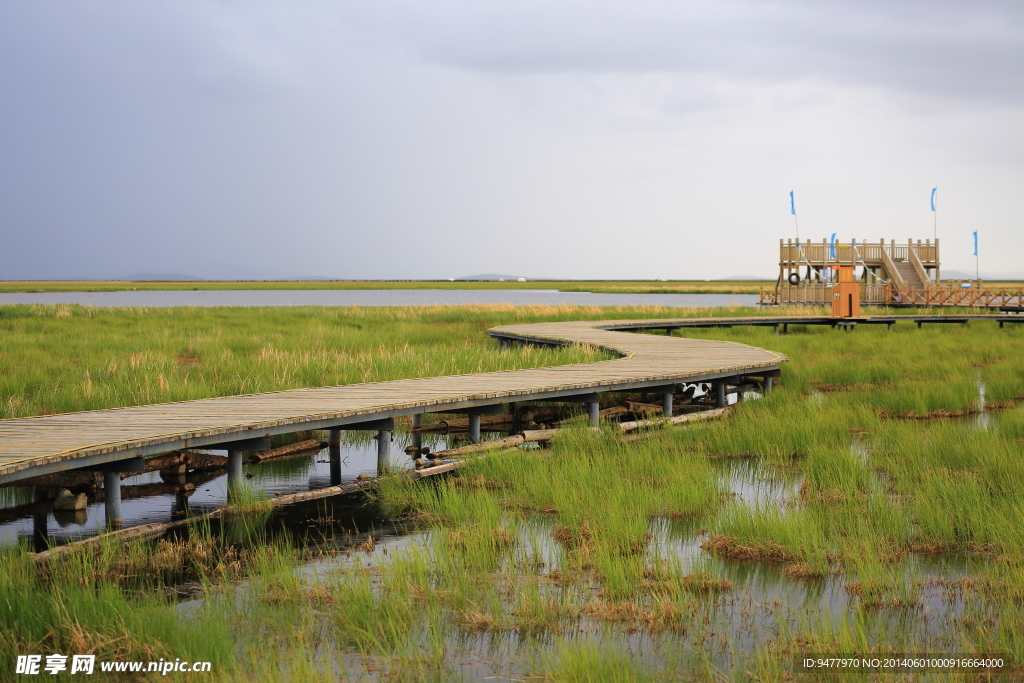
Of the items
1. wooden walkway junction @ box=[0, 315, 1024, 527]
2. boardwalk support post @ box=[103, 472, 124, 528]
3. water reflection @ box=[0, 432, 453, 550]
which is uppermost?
wooden walkway junction @ box=[0, 315, 1024, 527]

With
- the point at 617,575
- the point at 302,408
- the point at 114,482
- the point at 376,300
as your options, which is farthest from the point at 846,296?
Result: the point at 376,300

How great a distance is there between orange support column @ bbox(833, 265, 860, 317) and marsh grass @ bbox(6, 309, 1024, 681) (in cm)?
2025

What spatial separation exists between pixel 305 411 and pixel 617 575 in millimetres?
4588

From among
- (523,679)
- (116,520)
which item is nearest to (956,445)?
(523,679)

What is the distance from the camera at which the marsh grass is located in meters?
4.97

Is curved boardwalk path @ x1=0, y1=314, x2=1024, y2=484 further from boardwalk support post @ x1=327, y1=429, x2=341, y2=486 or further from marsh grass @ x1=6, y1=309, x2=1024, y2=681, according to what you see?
marsh grass @ x1=6, y1=309, x2=1024, y2=681

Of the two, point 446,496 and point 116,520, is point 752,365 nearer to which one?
point 446,496

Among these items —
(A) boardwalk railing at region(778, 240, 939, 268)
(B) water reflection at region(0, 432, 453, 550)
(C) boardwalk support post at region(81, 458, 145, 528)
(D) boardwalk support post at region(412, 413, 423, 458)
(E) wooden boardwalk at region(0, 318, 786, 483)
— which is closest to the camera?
(E) wooden boardwalk at region(0, 318, 786, 483)

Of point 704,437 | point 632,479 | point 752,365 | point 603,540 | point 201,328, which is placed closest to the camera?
point 603,540

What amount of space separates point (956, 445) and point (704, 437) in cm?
311

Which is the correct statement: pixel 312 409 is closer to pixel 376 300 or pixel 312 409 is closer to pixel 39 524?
pixel 39 524

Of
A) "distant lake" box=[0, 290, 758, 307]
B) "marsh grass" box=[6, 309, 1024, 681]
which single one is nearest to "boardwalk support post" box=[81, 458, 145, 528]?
"marsh grass" box=[6, 309, 1024, 681]

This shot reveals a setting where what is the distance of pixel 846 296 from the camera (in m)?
29.9

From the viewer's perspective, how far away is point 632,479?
901 centimetres
